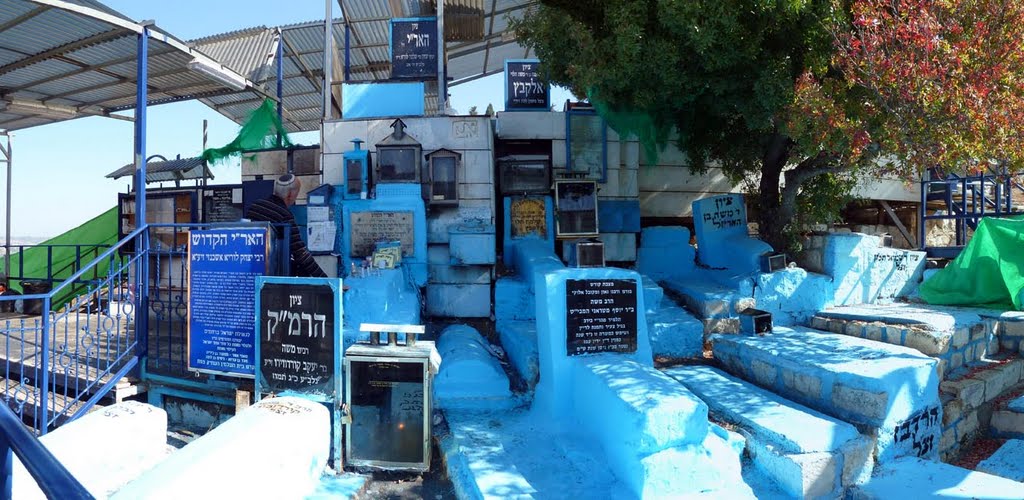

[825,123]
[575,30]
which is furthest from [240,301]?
[825,123]

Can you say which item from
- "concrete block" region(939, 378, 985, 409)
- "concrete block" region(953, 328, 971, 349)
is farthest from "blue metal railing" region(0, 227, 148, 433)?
"concrete block" region(953, 328, 971, 349)

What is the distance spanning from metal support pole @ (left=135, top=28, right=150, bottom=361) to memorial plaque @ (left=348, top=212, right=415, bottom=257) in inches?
113

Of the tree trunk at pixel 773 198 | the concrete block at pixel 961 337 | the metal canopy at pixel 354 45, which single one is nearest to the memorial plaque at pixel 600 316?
the concrete block at pixel 961 337

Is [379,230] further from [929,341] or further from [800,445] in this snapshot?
[929,341]

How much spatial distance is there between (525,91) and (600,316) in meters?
7.01

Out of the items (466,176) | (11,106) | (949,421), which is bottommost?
(949,421)

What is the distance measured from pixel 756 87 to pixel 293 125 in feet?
56.5

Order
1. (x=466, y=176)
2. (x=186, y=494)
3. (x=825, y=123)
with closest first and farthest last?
(x=186, y=494)
(x=825, y=123)
(x=466, y=176)

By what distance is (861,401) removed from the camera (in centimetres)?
507

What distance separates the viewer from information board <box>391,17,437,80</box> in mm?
11969

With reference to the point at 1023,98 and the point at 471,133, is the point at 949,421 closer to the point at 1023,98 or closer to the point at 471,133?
the point at 1023,98

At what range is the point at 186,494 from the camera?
2916 mm

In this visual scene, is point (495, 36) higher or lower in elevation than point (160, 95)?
higher

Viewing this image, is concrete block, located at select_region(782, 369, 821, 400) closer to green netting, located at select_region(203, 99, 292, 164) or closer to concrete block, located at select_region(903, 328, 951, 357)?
concrete block, located at select_region(903, 328, 951, 357)
